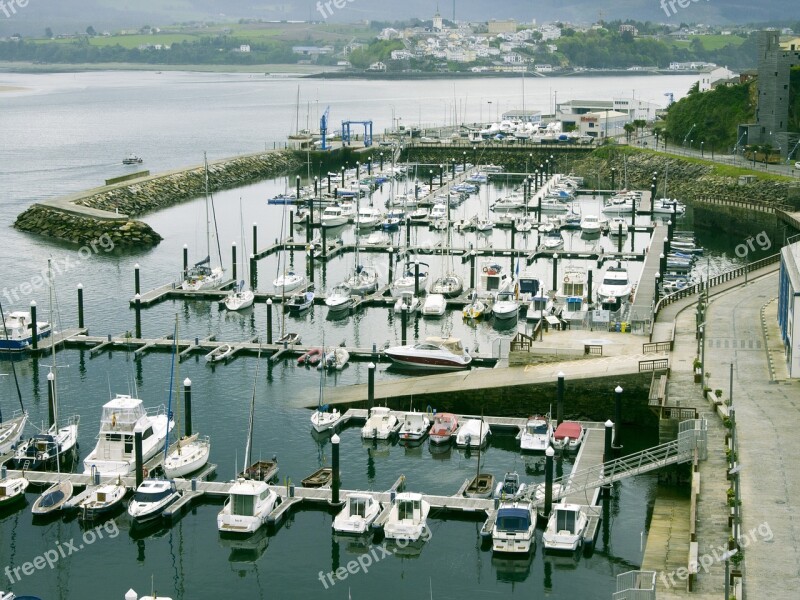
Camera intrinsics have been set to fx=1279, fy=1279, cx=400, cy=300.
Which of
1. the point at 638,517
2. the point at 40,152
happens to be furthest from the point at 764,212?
the point at 40,152

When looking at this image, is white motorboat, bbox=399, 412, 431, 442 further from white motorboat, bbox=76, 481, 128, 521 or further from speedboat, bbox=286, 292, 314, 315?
speedboat, bbox=286, 292, 314, 315

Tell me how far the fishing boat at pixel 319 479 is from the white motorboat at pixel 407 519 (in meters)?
4.26

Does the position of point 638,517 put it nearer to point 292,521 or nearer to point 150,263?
point 292,521

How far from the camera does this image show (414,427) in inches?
1971

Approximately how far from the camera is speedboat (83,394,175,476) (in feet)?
150

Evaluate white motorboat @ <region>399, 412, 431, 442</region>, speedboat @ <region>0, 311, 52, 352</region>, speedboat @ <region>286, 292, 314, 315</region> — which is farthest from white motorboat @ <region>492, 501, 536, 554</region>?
speedboat @ <region>286, 292, 314, 315</region>

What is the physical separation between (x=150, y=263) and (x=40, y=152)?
105350 millimetres

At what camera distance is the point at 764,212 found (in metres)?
115

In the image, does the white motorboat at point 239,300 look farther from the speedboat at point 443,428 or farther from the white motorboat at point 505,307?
the speedboat at point 443,428

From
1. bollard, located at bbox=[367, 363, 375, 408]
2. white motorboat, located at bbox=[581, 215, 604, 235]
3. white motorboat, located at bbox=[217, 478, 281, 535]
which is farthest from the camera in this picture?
white motorboat, located at bbox=[581, 215, 604, 235]

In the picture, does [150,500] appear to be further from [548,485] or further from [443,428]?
[548,485]

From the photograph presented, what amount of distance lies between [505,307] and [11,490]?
3374 centimetres

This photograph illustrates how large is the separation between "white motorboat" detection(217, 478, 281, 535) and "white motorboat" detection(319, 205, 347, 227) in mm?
62633

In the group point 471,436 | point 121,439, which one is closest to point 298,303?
point 471,436
